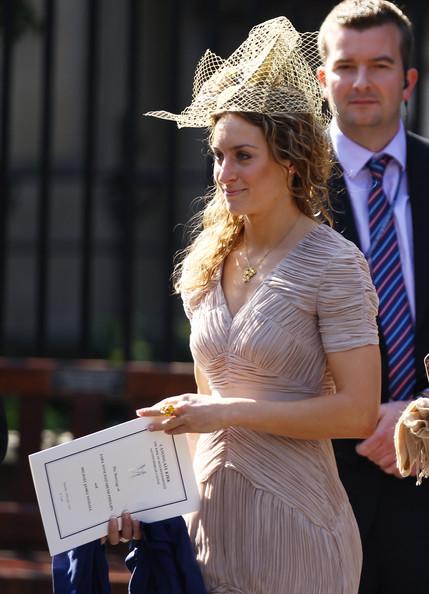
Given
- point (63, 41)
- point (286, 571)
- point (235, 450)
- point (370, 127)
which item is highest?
point (63, 41)

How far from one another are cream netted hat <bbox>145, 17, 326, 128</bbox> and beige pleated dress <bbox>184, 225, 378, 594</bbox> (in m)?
0.32

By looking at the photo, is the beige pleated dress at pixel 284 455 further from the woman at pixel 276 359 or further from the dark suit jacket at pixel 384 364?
the dark suit jacket at pixel 384 364

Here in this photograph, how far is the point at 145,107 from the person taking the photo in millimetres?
10000

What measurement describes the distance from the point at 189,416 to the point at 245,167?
56 centimetres

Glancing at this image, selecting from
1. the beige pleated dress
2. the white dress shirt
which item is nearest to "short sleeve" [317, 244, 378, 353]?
the beige pleated dress

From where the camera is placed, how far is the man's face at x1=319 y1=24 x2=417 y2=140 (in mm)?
3809

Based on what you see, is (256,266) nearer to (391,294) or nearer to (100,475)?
(100,475)

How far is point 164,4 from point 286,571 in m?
7.95

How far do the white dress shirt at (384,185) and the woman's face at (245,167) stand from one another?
0.78m

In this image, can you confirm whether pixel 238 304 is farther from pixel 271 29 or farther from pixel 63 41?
pixel 63 41

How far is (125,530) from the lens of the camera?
→ 9.57ft

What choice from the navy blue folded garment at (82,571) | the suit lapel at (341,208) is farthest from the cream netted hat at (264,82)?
the navy blue folded garment at (82,571)

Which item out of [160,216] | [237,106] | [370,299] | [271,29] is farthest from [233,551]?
[160,216]

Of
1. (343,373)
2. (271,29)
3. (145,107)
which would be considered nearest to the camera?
(343,373)
